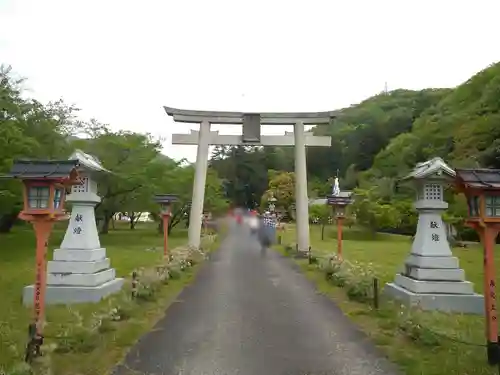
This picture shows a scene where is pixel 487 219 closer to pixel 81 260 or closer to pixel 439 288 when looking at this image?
pixel 439 288

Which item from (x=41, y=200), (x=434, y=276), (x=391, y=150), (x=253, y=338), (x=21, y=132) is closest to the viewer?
(x=41, y=200)

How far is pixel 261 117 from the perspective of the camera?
66.5 ft

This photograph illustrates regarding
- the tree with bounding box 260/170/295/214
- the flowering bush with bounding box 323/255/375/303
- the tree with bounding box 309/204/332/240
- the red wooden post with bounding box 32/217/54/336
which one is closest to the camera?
the red wooden post with bounding box 32/217/54/336

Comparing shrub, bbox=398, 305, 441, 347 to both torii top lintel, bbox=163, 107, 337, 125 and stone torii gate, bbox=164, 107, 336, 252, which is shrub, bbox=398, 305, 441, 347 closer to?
stone torii gate, bbox=164, 107, 336, 252

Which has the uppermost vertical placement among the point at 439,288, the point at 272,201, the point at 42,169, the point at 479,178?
the point at 272,201

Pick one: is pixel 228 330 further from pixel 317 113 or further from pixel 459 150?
pixel 459 150

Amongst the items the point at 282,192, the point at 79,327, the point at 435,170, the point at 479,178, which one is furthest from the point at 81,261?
the point at 282,192

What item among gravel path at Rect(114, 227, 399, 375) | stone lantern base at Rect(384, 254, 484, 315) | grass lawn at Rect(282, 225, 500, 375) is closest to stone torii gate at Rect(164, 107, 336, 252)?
gravel path at Rect(114, 227, 399, 375)

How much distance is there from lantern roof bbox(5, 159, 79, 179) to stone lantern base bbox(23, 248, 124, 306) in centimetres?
356

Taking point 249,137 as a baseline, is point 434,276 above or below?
below

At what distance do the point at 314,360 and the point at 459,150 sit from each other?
29.3 meters

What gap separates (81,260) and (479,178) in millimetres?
7458

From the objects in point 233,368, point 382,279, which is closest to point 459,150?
point 382,279

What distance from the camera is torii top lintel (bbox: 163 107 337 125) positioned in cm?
2022
